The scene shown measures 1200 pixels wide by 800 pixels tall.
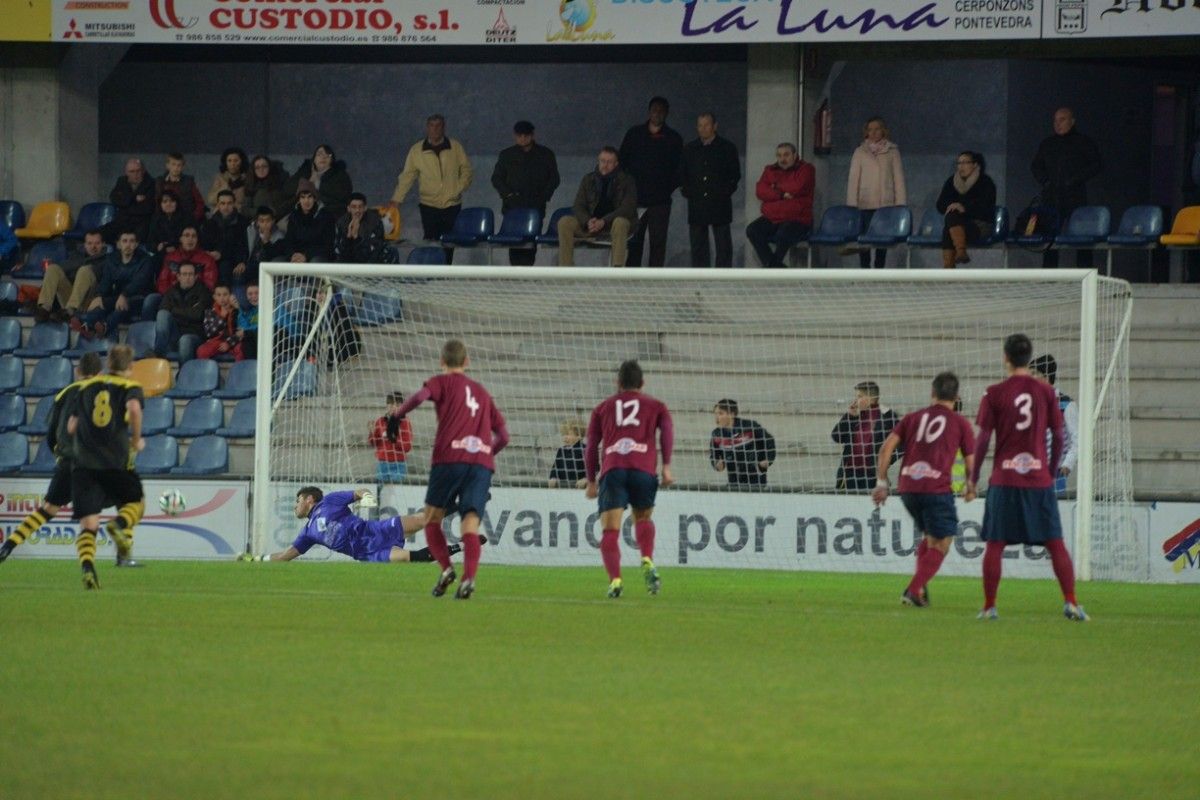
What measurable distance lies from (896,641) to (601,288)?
32.9ft

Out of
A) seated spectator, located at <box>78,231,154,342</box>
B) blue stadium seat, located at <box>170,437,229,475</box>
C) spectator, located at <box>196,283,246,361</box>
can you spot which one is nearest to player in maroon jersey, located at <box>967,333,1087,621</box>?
blue stadium seat, located at <box>170,437,229,475</box>

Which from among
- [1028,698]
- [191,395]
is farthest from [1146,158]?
[1028,698]

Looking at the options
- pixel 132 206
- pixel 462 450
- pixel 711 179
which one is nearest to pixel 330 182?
pixel 132 206

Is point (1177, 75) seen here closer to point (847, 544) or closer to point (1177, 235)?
point (1177, 235)

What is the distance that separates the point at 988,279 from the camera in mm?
15594

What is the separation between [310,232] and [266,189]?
1.38 metres

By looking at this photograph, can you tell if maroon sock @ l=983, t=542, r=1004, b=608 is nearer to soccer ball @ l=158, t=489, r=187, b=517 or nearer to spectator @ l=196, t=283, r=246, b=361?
soccer ball @ l=158, t=489, r=187, b=517

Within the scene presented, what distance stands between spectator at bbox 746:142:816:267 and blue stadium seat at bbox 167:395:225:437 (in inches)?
238

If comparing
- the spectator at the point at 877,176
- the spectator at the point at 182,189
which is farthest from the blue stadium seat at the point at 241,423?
the spectator at the point at 877,176

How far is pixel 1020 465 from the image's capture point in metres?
10.8

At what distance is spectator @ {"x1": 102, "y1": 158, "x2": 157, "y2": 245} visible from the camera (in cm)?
2181

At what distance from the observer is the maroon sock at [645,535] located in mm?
12250

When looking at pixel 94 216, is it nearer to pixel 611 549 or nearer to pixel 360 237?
pixel 360 237

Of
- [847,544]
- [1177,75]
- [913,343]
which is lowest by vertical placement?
[847,544]
